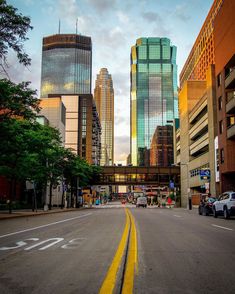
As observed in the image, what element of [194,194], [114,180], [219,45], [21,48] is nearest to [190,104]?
[194,194]

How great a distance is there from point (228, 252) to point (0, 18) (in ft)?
43.8

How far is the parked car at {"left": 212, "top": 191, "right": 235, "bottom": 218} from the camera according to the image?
77.6 ft

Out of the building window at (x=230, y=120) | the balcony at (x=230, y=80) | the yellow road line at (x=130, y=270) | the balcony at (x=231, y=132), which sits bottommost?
the yellow road line at (x=130, y=270)

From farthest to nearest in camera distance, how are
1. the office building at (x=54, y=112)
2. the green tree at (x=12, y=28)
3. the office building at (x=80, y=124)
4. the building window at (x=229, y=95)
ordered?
the office building at (x=80, y=124) → the office building at (x=54, y=112) → the building window at (x=229, y=95) → the green tree at (x=12, y=28)

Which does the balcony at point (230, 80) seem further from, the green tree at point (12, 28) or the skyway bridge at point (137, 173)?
the skyway bridge at point (137, 173)

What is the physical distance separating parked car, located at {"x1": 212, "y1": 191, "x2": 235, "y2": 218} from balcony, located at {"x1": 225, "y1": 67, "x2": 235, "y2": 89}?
24.6 metres

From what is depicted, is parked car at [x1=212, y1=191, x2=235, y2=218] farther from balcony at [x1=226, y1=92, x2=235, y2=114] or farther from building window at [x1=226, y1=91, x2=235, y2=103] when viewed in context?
building window at [x1=226, y1=91, x2=235, y2=103]

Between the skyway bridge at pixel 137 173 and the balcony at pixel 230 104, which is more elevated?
the balcony at pixel 230 104

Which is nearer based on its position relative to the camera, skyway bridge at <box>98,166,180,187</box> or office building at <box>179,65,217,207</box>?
office building at <box>179,65,217,207</box>

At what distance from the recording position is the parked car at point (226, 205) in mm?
23641

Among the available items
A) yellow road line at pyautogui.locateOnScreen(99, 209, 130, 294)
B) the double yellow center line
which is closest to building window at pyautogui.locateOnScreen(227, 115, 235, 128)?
the double yellow center line

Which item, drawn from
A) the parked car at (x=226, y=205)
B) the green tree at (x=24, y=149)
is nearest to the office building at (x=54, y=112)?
the green tree at (x=24, y=149)

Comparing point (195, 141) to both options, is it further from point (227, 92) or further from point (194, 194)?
point (227, 92)

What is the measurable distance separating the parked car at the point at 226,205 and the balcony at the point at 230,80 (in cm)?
2463
